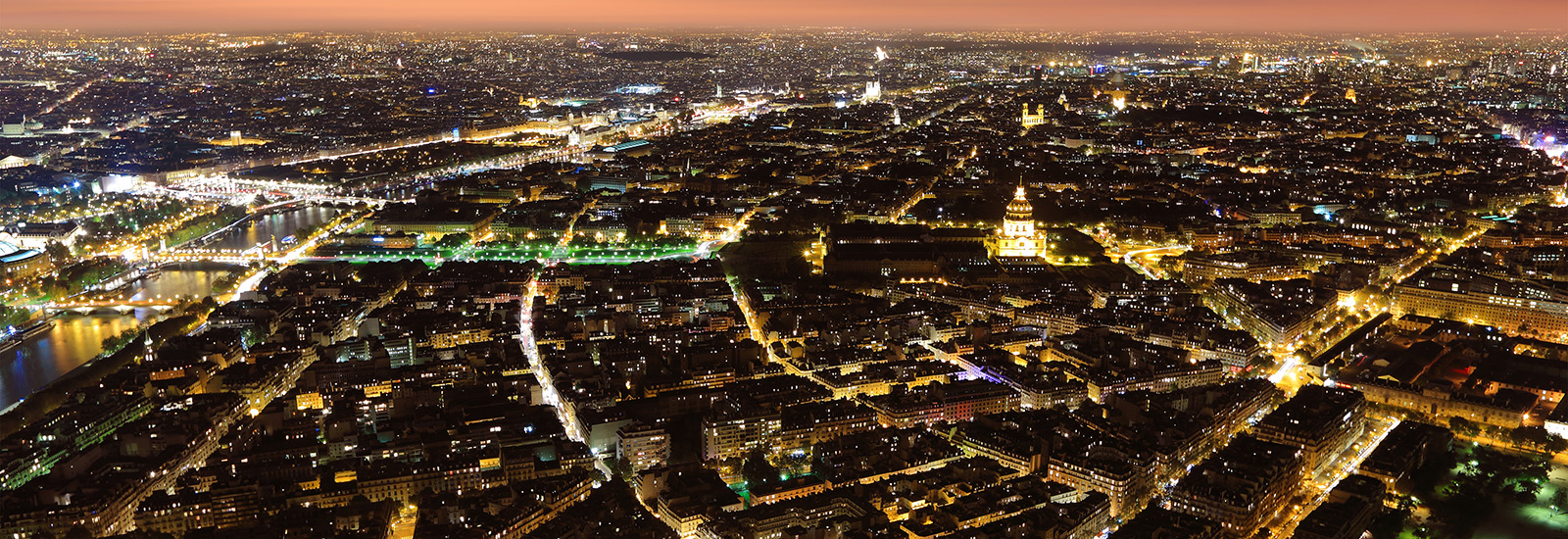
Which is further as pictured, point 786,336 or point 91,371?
point 786,336

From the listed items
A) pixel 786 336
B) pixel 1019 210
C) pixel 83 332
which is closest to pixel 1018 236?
pixel 1019 210

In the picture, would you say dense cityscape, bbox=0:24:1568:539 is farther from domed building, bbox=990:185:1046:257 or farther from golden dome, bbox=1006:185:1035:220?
golden dome, bbox=1006:185:1035:220

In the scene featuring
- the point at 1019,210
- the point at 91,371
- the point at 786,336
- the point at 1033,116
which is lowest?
the point at 91,371

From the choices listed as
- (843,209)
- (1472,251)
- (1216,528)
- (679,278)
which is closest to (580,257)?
(679,278)

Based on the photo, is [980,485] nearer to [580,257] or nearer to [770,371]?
[770,371]

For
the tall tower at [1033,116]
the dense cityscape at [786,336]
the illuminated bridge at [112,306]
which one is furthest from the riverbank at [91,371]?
the tall tower at [1033,116]

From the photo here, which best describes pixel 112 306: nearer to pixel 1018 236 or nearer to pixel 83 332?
pixel 83 332

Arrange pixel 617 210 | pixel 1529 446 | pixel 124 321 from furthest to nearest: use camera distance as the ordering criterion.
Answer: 1. pixel 617 210
2. pixel 124 321
3. pixel 1529 446
